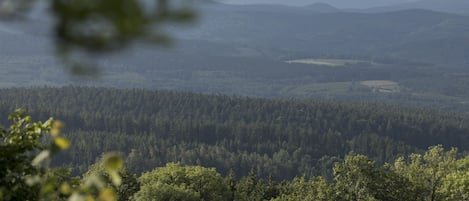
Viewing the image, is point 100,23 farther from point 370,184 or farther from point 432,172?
point 432,172

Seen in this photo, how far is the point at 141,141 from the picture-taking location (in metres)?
143

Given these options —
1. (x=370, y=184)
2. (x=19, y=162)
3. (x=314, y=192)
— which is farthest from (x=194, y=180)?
(x=19, y=162)

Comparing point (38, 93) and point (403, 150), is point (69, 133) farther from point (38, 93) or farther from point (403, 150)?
point (403, 150)

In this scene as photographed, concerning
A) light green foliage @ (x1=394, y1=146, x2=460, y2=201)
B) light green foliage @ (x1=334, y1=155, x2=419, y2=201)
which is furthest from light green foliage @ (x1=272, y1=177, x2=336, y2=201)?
light green foliage @ (x1=394, y1=146, x2=460, y2=201)

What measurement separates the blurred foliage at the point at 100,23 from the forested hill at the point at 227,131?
119 m

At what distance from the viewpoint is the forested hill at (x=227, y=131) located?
133625 millimetres

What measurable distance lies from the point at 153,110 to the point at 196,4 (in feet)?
623

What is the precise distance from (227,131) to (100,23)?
547 feet

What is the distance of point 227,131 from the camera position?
16975 centimetres

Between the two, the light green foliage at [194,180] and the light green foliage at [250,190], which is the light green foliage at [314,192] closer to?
the light green foliage at [250,190]

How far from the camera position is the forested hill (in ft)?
438

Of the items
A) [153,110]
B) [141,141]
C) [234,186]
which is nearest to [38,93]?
[153,110]

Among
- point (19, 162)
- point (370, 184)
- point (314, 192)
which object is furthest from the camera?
point (314, 192)

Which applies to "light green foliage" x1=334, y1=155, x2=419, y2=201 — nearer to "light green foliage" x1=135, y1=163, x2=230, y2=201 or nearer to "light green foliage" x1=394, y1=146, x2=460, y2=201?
"light green foliage" x1=394, y1=146, x2=460, y2=201
